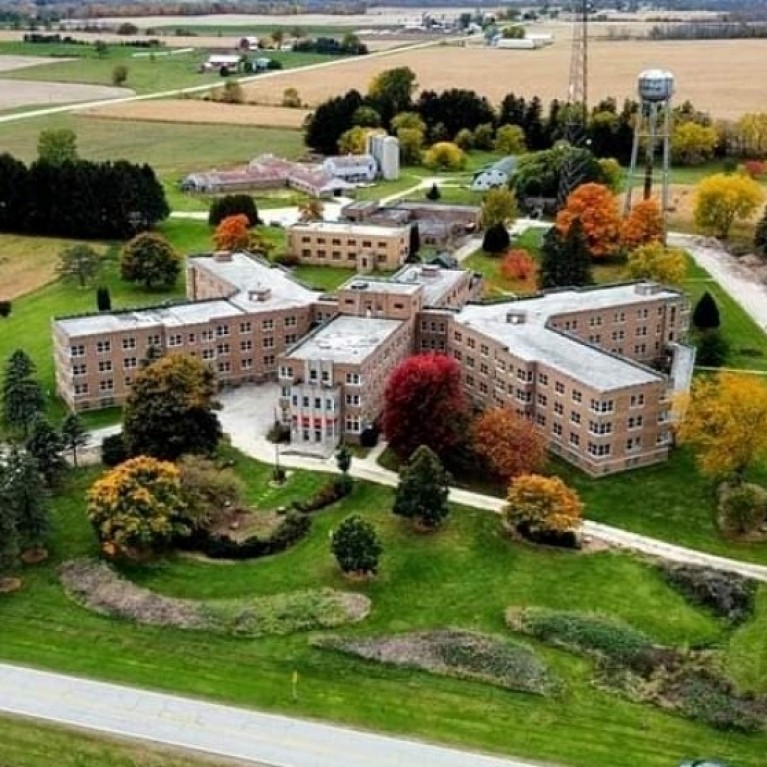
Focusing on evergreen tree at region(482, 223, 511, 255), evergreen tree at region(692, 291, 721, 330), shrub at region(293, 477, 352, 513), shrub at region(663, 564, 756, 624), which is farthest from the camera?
evergreen tree at region(482, 223, 511, 255)

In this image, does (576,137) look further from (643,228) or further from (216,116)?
(216,116)

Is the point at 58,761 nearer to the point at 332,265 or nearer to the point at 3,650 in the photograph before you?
the point at 3,650

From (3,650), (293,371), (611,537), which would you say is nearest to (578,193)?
(293,371)

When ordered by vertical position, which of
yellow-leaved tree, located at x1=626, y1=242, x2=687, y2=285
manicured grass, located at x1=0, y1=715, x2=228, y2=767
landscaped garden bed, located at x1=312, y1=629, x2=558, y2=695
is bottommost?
landscaped garden bed, located at x1=312, y1=629, x2=558, y2=695

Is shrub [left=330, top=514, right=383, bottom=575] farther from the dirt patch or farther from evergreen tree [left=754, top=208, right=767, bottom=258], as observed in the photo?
evergreen tree [left=754, top=208, right=767, bottom=258]

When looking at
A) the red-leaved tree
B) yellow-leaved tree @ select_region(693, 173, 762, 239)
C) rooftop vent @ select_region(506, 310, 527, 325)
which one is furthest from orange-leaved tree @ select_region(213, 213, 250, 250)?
yellow-leaved tree @ select_region(693, 173, 762, 239)

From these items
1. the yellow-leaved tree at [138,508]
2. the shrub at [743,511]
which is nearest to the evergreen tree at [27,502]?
the yellow-leaved tree at [138,508]

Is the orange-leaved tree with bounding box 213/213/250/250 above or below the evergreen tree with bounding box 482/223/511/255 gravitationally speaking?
above

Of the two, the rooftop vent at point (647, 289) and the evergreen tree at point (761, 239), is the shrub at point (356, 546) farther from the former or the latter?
the evergreen tree at point (761, 239)
